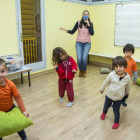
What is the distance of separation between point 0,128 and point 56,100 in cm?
147

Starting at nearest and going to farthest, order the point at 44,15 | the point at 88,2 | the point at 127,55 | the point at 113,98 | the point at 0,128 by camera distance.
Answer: the point at 0,128 → the point at 113,98 → the point at 127,55 → the point at 44,15 → the point at 88,2

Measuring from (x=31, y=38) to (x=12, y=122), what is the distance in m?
2.83

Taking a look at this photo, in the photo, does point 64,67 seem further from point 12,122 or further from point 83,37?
point 83,37

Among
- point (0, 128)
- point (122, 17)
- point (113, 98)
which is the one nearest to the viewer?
point (0, 128)

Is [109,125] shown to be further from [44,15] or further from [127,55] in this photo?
[44,15]

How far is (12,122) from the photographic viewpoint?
1.34 meters

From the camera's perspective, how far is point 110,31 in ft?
15.3

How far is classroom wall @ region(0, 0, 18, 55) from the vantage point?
128 inches

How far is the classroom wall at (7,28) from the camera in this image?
3.25m

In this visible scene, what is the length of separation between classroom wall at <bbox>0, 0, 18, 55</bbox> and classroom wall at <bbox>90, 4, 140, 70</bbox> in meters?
2.42

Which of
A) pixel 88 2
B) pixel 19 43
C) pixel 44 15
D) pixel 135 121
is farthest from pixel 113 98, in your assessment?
pixel 88 2

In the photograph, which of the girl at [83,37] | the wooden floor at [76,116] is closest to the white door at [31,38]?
the girl at [83,37]

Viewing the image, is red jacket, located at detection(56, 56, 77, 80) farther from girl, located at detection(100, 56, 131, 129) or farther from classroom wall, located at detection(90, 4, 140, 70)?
classroom wall, located at detection(90, 4, 140, 70)

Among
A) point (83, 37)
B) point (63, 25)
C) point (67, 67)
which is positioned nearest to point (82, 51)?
point (83, 37)
